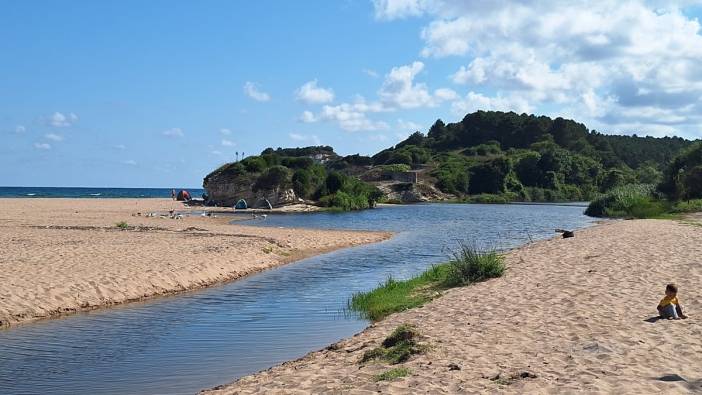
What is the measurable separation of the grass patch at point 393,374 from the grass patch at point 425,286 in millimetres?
6910

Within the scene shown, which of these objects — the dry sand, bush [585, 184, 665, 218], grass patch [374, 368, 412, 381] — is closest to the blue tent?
bush [585, 184, 665, 218]

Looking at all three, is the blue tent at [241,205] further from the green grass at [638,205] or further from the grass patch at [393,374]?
the grass patch at [393,374]

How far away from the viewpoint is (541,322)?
38.4 ft

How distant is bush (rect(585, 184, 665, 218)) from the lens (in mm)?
53906

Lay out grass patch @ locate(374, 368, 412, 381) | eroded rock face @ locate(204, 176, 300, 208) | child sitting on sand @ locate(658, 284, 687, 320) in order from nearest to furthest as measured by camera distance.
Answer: grass patch @ locate(374, 368, 412, 381)
child sitting on sand @ locate(658, 284, 687, 320)
eroded rock face @ locate(204, 176, 300, 208)

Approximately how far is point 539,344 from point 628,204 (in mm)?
55898

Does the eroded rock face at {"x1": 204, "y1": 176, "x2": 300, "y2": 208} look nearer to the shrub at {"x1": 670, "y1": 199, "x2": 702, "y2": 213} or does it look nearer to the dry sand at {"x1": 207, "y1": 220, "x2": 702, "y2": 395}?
the shrub at {"x1": 670, "y1": 199, "x2": 702, "y2": 213}

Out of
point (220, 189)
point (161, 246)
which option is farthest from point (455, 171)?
point (161, 246)

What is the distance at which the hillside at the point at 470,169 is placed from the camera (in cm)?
8394

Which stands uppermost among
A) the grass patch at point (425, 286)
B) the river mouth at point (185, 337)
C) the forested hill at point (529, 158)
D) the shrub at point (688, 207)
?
the forested hill at point (529, 158)

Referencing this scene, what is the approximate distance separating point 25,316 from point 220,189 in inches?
2798

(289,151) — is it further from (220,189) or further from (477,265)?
(477,265)

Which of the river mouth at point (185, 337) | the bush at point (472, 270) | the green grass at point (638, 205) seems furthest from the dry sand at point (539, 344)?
the green grass at point (638, 205)

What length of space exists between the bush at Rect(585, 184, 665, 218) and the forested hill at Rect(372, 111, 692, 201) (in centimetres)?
2808
